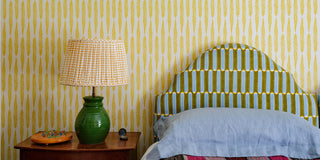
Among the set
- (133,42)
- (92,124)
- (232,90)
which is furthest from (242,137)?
(133,42)

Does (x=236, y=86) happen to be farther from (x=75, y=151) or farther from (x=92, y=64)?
(x=75, y=151)

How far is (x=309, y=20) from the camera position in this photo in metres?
2.51

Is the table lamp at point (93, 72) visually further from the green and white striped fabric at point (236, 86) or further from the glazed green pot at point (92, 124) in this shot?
the green and white striped fabric at point (236, 86)

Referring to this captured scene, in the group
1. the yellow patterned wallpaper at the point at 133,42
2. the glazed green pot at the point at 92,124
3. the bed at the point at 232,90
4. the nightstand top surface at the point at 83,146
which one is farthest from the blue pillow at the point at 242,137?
the yellow patterned wallpaper at the point at 133,42

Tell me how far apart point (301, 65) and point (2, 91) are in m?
2.32

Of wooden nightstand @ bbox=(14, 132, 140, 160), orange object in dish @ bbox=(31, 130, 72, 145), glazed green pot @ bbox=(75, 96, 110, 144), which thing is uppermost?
glazed green pot @ bbox=(75, 96, 110, 144)

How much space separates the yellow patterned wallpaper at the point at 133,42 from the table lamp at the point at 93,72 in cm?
42

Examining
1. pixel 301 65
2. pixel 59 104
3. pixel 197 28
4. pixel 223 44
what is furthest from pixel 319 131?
pixel 59 104

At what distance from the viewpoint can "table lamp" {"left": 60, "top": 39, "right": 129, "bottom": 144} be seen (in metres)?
2.08

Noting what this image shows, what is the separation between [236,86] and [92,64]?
104 centimetres

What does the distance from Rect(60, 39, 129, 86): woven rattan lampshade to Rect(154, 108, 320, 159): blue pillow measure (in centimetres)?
50

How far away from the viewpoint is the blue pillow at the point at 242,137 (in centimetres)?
189

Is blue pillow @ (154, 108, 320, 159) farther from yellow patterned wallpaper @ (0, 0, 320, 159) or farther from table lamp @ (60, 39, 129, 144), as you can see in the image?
yellow patterned wallpaper @ (0, 0, 320, 159)

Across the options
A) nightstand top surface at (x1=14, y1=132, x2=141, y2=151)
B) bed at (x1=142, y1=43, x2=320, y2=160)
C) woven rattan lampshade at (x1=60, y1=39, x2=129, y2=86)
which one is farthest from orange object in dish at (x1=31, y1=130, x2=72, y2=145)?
bed at (x1=142, y1=43, x2=320, y2=160)
